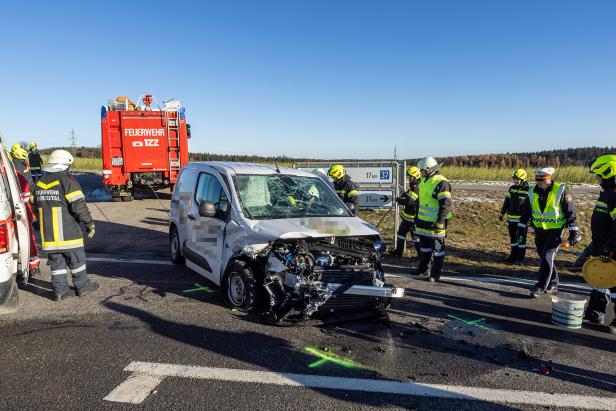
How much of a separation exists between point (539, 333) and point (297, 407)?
2968 millimetres

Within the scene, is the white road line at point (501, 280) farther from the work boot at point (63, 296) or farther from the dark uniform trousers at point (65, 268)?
the work boot at point (63, 296)

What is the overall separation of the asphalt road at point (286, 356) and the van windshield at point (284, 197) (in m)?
1.26

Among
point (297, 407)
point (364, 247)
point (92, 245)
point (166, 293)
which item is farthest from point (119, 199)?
point (297, 407)

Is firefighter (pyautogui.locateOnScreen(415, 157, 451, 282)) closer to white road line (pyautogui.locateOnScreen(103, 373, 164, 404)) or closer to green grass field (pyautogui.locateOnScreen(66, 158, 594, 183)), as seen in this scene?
white road line (pyautogui.locateOnScreen(103, 373, 164, 404))

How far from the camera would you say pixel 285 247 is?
182 inches

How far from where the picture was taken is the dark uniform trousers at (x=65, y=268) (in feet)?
17.6

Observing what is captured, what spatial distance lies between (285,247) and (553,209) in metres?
3.87

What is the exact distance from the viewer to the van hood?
458 cm

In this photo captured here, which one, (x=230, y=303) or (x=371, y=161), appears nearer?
Result: (x=230, y=303)

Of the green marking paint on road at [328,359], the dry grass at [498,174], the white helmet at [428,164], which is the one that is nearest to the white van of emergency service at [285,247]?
the green marking paint on road at [328,359]

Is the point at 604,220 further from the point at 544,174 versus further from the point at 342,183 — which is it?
the point at 342,183

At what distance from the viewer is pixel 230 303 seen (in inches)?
200

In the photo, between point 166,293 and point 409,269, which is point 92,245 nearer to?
point 166,293

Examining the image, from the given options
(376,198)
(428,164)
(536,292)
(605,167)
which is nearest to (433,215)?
(428,164)
